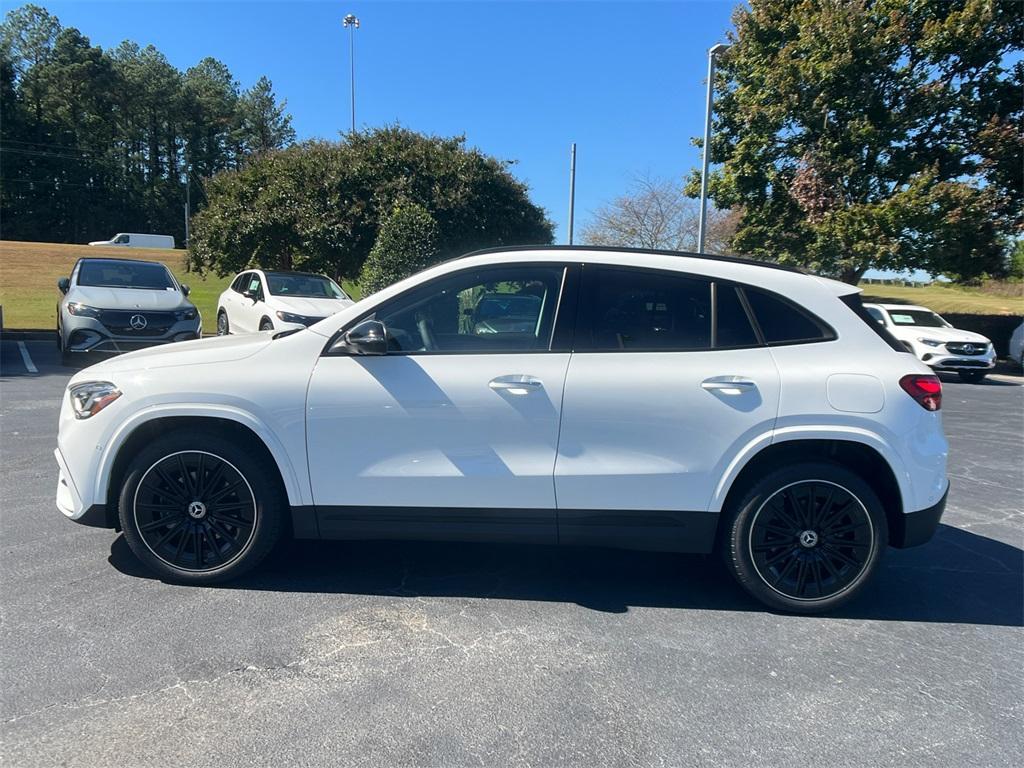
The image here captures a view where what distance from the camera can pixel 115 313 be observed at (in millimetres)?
10406

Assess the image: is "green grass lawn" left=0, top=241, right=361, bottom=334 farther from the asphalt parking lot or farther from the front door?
the front door

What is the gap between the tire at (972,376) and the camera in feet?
50.1

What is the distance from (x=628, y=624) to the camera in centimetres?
344

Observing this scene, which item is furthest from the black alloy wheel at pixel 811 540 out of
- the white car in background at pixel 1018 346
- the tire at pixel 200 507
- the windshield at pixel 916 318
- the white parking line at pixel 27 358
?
the white car in background at pixel 1018 346

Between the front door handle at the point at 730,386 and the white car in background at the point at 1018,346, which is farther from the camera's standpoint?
the white car in background at the point at 1018,346

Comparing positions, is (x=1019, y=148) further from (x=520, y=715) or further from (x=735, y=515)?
(x=520, y=715)

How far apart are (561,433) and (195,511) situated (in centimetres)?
196

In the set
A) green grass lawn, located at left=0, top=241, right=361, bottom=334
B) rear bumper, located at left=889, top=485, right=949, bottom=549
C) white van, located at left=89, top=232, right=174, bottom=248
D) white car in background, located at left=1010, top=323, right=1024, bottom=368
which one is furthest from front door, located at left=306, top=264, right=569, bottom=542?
white van, located at left=89, top=232, right=174, bottom=248

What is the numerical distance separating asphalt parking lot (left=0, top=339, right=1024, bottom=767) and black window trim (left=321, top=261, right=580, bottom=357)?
130cm

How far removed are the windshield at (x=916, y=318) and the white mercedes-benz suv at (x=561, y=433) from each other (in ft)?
48.2

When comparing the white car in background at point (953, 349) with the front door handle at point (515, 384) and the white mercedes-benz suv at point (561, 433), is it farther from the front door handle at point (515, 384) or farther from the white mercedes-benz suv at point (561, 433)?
the front door handle at point (515, 384)

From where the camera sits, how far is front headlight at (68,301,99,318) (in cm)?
1032

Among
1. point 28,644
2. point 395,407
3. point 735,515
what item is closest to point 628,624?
point 735,515

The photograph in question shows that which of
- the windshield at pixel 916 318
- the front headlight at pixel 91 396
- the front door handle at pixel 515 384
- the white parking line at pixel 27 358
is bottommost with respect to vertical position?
the white parking line at pixel 27 358
